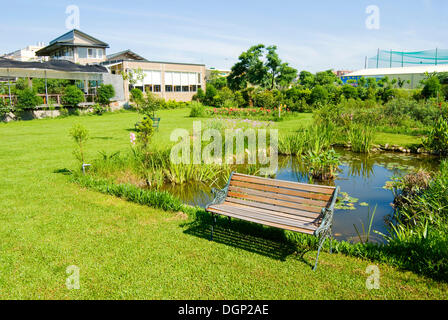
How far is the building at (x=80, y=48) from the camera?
36494 mm

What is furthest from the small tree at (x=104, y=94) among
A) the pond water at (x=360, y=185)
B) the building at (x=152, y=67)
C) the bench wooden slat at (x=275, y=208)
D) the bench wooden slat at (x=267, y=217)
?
the bench wooden slat at (x=267, y=217)

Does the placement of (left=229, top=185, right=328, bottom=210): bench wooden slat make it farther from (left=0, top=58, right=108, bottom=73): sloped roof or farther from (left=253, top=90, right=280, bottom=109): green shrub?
(left=0, top=58, right=108, bottom=73): sloped roof

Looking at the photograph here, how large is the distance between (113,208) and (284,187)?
281 cm

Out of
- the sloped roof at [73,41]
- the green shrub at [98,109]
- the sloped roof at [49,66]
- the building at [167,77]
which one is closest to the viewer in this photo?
the sloped roof at [49,66]

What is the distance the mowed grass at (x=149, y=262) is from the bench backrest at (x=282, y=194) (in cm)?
46

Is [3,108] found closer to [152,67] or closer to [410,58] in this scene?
[152,67]

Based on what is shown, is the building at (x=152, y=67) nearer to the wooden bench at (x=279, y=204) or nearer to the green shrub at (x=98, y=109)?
the green shrub at (x=98, y=109)

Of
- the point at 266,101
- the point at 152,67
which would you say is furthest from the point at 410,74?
the point at 152,67

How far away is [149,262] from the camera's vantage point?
147 inches

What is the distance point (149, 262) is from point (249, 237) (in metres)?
1.36

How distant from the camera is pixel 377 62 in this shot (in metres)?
59.3

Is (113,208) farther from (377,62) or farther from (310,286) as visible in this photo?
(377,62)

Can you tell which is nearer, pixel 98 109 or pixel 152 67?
pixel 98 109

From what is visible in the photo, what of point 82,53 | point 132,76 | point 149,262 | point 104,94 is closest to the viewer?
point 149,262
